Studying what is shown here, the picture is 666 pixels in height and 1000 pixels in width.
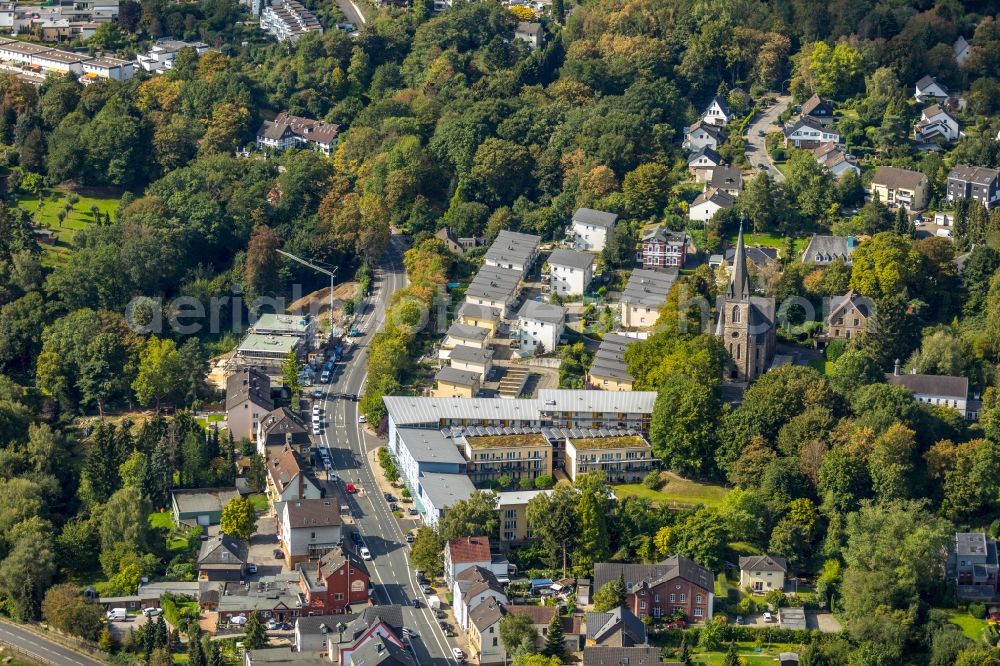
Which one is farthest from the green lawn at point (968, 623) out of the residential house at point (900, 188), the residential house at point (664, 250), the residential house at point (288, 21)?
the residential house at point (288, 21)

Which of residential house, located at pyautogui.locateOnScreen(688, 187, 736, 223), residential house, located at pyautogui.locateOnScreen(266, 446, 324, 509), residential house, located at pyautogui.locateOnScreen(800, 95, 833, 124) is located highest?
residential house, located at pyautogui.locateOnScreen(800, 95, 833, 124)

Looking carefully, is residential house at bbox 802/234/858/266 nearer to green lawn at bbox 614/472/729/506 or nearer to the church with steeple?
the church with steeple

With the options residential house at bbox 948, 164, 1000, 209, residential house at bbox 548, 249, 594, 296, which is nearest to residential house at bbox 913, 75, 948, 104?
residential house at bbox 948, 164, 1000, 209

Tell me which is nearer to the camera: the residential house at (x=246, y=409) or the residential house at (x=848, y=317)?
the residential house at (x=246, y=409)

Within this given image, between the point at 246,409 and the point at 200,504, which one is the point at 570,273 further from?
the point at 200,504

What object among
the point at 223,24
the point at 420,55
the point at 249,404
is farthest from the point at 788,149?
the point at 223,24

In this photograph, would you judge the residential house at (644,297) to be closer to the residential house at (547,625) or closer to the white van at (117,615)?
the residential house at (547,625)
